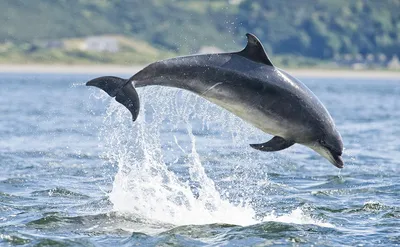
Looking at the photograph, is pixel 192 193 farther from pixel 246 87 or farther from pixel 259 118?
pixel 246 87

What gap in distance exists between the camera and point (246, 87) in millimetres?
12070

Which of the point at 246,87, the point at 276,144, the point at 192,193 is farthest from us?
the point at 192,193

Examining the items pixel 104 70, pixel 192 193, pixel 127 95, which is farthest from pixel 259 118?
pixel 104 70

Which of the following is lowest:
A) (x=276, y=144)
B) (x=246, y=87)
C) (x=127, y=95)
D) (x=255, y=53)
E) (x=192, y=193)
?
(x=192, y=193)

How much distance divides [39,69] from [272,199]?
13495 cm

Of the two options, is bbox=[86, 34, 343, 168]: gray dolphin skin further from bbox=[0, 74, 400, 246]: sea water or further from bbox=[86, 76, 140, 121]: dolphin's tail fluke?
bbox=[0, 74, 400, 246]: sea water

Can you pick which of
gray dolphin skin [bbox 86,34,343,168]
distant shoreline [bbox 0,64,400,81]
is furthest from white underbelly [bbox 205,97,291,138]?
distant shoreline [bbox 0,64,400,81]

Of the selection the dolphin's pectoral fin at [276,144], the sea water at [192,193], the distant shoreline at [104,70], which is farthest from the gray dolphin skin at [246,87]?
the distant shoreline at [104,70]

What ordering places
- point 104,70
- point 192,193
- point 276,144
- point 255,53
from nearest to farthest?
point 255,53 → point 276,144 → point 192,193 → point 104,70

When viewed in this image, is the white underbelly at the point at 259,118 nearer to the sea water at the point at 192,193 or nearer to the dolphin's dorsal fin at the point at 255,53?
the dolphin's dorsal fin at the point at 255,53

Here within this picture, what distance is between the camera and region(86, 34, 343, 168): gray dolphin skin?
11.9 m

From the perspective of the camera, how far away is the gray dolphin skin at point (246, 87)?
11.9 m

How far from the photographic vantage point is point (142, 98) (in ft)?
43.9

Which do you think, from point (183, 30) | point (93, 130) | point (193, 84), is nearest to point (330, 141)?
point (193, 84)
